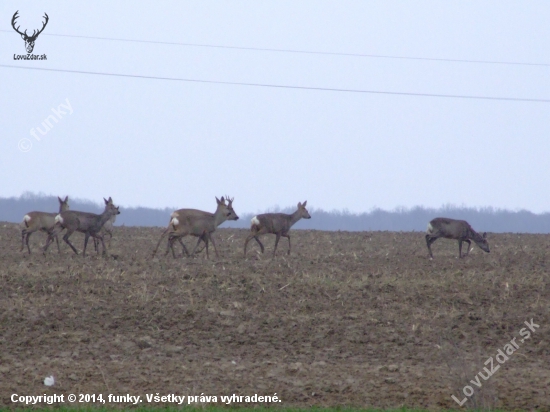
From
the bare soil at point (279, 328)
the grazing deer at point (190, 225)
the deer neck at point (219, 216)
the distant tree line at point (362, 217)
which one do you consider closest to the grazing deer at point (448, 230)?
the bare soil at point (279, 328)

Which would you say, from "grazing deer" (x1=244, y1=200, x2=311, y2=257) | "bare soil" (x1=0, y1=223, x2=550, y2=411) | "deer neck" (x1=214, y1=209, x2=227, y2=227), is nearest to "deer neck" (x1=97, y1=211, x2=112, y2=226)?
"bare soil" (x1=0, y1=223, x2=550, y2=411)

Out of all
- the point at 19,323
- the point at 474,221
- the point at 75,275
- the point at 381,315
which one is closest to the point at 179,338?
the point at 19,323

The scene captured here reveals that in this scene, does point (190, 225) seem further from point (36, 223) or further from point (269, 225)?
point (36, 223)

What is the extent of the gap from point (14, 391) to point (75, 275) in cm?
662

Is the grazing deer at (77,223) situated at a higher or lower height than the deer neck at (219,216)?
lower

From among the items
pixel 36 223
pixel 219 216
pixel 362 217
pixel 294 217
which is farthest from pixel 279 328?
pixel 362 217

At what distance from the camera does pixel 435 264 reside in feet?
62.2

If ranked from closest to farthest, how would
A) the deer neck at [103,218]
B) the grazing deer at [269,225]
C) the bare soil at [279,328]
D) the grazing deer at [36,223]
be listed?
the bare soil at [279,328] → the deer neck at [103,218] → the grazing deer at [36,223] → the grazing deer at [269,225]

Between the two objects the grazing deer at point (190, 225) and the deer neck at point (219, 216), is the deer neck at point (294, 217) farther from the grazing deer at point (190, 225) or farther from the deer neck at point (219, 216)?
the grazing deer at point (190, 225)

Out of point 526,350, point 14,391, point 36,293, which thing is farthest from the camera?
point 36,293

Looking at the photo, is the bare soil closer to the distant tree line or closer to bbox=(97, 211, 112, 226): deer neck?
bbox=(97, 211, 112, 226): deer neck

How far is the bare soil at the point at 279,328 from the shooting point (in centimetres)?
930

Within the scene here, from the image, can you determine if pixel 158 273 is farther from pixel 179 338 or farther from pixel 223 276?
pixel 179 338

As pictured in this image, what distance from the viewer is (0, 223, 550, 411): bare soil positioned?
9305mm
